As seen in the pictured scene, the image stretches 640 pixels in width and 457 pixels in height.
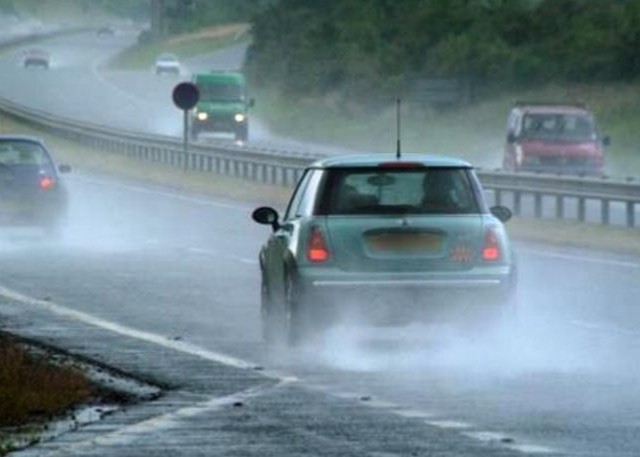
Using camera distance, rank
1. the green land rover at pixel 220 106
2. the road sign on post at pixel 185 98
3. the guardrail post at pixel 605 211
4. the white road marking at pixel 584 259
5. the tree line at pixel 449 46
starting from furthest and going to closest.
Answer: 1. the tree line at pixel 449 46
2. the green land rover at pixel 220 106
3. the road sign on post at pixel 185 98
4. the guardrail post at pixel 605 211
5. the white road marking at pixel 584 259

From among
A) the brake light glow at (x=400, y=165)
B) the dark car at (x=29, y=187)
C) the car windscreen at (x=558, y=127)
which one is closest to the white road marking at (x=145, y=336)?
the brake light glow at (x=400, y=165)

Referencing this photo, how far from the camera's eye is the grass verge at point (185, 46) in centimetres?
17650

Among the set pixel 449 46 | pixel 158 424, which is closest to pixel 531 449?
pixel 158 424

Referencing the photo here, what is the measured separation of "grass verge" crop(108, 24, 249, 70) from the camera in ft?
579

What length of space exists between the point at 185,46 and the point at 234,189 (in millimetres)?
128165

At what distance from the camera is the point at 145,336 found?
847 inches

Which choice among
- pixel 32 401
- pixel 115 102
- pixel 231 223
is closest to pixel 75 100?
pixel 115 102

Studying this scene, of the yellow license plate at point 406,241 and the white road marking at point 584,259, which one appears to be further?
the white road marking at point 584,259

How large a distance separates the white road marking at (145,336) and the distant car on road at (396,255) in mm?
645

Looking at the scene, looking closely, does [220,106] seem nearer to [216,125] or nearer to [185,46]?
[216,125]

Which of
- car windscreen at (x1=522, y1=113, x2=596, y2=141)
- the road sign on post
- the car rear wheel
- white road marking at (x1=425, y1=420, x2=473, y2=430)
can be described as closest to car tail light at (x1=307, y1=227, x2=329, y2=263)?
the car rear wheel

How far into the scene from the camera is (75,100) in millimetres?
126938

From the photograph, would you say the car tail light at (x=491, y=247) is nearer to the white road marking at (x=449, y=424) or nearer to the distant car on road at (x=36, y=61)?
the white road marking at (x=449, y=424)

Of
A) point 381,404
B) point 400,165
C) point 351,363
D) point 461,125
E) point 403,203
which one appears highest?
point 400,165
